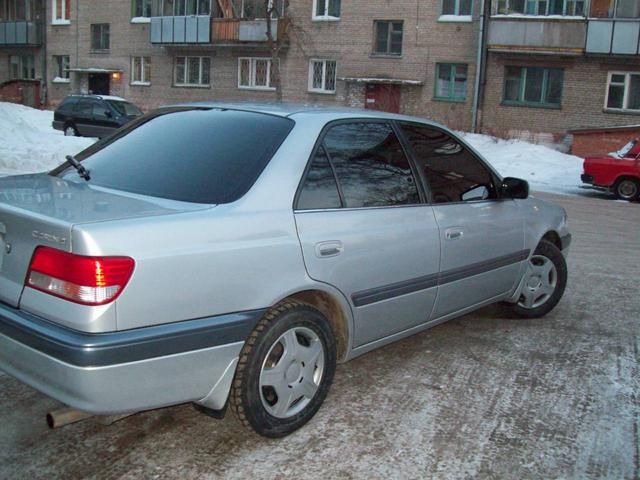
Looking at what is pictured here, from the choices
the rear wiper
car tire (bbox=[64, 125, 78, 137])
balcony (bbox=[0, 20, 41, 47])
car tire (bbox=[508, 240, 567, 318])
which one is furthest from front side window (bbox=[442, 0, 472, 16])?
the rear wiper

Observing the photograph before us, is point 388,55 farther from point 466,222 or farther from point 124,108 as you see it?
point 466,222

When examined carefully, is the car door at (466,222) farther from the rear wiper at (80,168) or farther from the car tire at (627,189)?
the car tire at (627,189)

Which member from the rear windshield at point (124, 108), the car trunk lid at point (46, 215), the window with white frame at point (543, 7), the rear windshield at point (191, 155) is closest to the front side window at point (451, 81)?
the window with white frame at point (543, 7)

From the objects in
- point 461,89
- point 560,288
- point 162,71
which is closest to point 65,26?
point 162,71

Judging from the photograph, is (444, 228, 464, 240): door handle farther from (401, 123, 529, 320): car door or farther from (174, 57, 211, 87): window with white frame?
(174, 57, 211, 87): window with white frame

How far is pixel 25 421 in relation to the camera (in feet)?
11.9

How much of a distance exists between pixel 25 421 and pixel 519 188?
138 inches

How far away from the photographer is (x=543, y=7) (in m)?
25.9

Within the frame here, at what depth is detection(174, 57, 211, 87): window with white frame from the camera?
3481cm

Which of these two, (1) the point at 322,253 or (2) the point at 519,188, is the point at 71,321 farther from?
(2) the point at 519,188

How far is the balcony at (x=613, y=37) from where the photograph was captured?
24141 millimetres

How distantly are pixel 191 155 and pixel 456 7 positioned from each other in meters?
26.4

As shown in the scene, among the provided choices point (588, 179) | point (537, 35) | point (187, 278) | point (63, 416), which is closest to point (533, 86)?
point (537, 35)

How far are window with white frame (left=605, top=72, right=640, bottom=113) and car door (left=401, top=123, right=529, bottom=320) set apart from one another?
22653 millimetres
